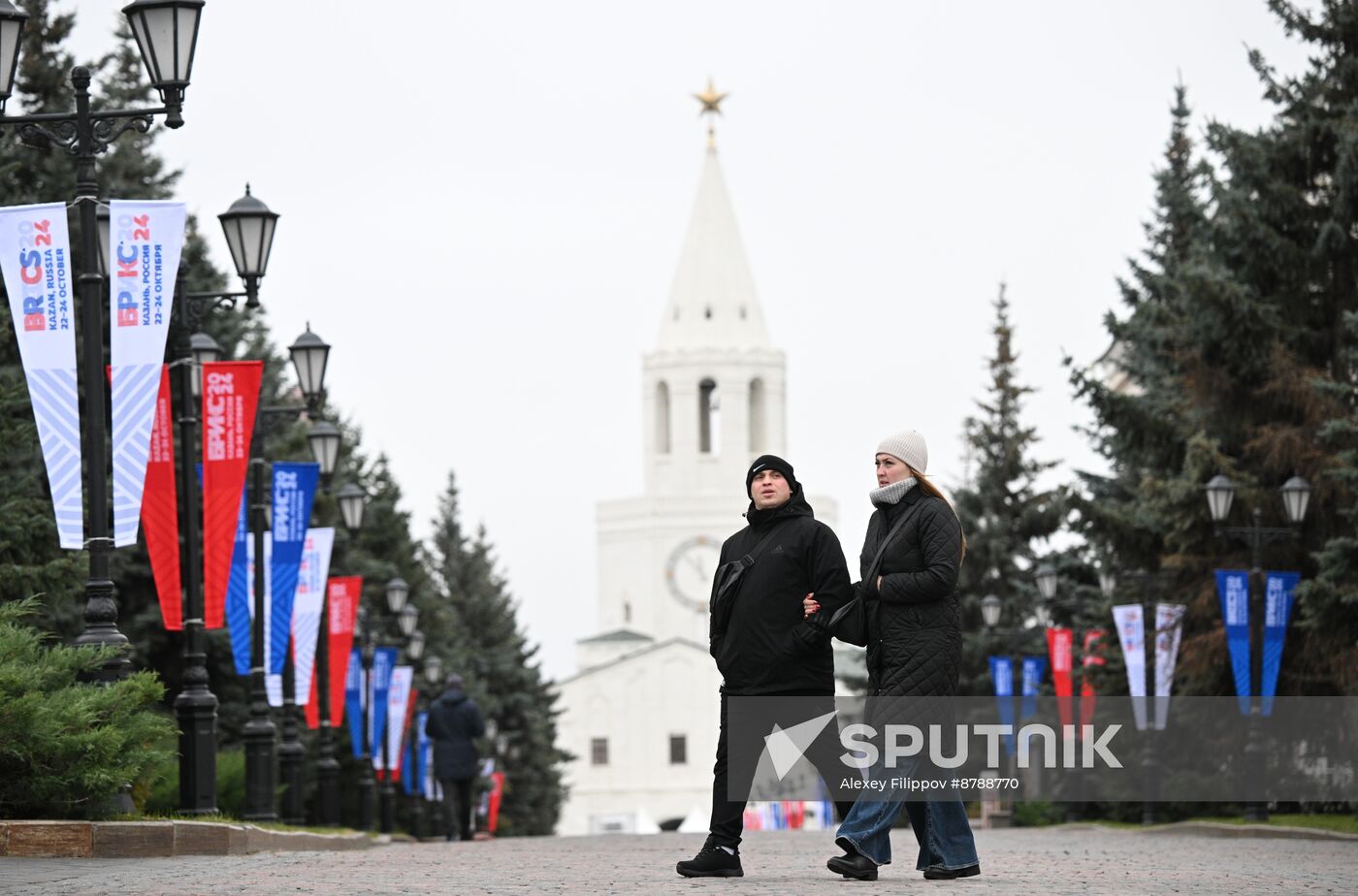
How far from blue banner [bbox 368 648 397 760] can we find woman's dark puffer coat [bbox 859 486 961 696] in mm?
28874

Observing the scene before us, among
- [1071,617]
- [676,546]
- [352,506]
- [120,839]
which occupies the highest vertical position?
[676,546]

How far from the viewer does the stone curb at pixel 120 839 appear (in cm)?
1382

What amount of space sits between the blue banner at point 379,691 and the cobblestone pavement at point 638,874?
22283 mm

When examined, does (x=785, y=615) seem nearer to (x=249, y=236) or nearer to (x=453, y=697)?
(x=249, y=236)

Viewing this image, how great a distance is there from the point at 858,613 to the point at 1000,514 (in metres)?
49.2

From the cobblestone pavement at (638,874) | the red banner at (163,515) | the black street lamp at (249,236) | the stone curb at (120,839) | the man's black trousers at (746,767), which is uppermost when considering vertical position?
the black street lamp at (249,236)

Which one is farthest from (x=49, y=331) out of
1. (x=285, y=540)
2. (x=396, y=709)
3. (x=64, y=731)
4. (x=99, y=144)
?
(x=396, y=709)

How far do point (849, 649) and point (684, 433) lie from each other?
65.3ft

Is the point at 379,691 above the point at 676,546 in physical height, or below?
below

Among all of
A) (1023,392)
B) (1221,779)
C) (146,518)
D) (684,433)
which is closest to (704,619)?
(684,433)

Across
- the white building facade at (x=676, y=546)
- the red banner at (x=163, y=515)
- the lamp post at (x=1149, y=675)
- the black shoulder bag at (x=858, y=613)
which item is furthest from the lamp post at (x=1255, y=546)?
the white building facade at (x=676, y=546)

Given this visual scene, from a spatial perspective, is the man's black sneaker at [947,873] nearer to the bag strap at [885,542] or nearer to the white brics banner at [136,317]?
the bag strap at [885,542]

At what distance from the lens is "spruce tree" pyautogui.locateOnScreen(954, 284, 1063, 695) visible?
192 ft

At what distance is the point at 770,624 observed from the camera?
1187cm
